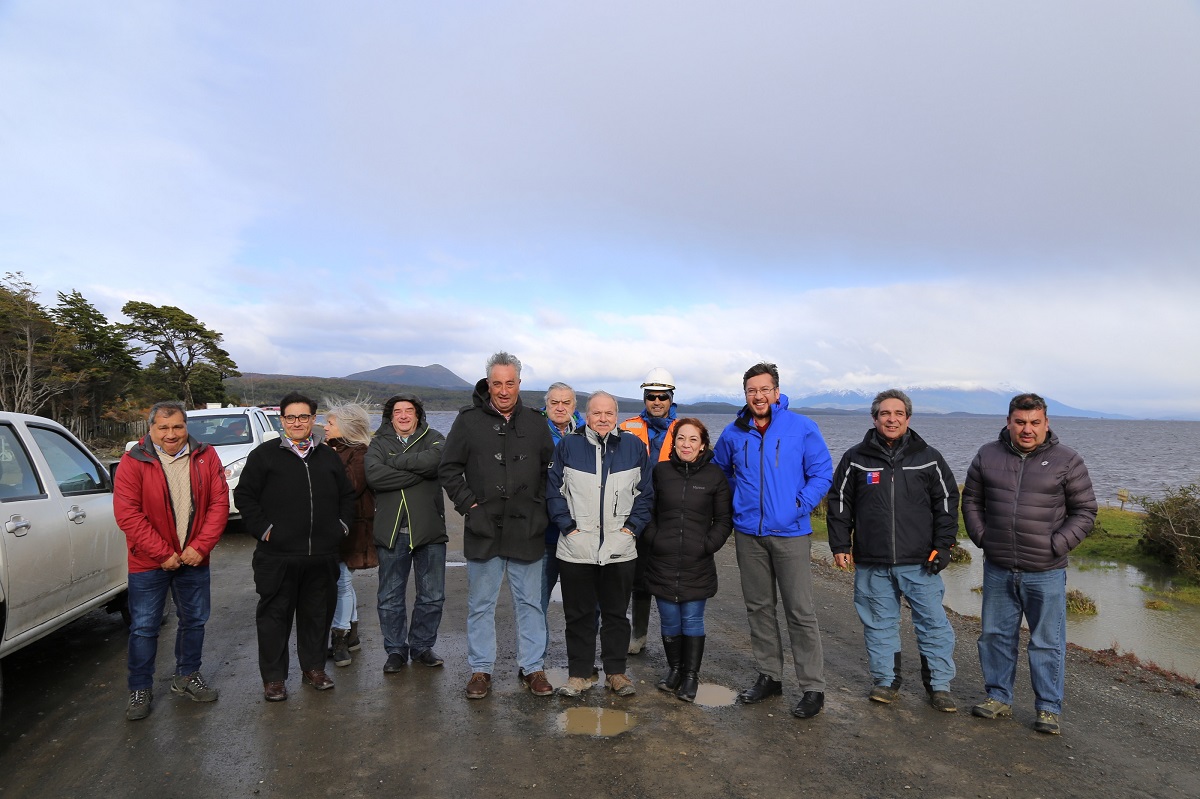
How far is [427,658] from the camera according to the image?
525 cm

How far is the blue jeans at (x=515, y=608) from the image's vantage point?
188 inches

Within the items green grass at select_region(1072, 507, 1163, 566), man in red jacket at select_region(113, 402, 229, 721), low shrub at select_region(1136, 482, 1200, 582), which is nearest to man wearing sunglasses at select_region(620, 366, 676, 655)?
man in red jacket at select_region(113, 402, 229, 721)

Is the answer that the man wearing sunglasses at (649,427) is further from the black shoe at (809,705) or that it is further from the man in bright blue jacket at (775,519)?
the black shoe at (809,705)

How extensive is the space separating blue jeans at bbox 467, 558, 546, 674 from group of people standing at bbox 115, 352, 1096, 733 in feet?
0.05

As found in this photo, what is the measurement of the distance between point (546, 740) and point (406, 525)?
1.93 m

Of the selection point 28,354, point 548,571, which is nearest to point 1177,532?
point 548,571

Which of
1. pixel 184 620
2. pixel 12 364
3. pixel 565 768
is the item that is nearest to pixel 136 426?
pixel 12 364

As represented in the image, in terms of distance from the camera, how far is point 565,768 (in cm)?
368

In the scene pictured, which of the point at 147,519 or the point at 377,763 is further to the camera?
the point at 147,519

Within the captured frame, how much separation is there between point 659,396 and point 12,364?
123 ft

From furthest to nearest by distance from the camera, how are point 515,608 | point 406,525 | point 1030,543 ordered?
point 406,525 < point 515,608 < point 1030,543

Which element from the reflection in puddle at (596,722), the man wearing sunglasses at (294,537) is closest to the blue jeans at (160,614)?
the man wearing sunglasses at (294,537)

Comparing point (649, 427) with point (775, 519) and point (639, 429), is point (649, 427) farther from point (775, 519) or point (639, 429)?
point (775, 519)

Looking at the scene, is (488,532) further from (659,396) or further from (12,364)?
(12,364)
